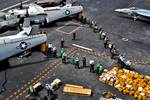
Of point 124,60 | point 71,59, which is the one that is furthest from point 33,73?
point 124,60

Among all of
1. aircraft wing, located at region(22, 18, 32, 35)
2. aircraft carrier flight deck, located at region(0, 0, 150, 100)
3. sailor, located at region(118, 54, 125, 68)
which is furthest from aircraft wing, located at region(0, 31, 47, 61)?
sailor, located at region(118, 54, 125, 68)

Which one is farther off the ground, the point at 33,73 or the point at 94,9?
the point at 94,9

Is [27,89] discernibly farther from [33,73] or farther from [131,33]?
[131,33]

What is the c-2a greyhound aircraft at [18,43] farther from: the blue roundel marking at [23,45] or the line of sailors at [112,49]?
the line of sailors at [112,49]

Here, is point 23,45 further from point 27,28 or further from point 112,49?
point 112,49

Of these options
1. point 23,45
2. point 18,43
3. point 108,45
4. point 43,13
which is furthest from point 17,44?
point 108,45

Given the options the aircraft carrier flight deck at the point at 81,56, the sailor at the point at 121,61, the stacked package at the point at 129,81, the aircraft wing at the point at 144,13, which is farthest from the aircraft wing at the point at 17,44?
the aircraft wing at the point at 144,13

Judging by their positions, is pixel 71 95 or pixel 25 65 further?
pixel 25 65

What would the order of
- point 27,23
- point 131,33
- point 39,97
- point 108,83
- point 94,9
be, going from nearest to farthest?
point 39,97, point 108,83, point 27,23, point 131,33, point 94,9

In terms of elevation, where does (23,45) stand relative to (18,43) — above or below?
below
